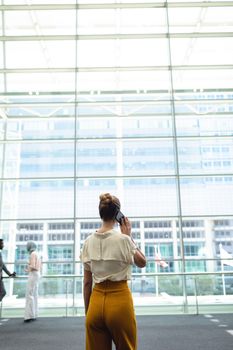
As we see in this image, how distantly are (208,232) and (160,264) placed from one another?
1.69 metres

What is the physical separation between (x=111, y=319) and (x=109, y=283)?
14cm

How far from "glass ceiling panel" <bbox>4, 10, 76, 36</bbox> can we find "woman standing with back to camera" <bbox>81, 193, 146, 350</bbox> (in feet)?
26.8

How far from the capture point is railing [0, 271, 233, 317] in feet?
17.2

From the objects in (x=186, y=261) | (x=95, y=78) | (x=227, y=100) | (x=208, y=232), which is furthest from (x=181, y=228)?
(x=95, y=78)

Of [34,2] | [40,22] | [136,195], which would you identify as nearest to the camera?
[136,195]

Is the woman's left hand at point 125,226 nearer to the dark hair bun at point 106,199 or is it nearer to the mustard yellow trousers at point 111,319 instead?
the dark hair bun at point 106,199

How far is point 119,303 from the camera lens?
4.08ft

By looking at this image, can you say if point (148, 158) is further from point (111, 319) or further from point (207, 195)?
point (111, 319)

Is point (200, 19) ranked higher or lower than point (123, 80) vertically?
higher

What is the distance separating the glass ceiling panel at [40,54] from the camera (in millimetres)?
8383

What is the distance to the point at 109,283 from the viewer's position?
1.30 m

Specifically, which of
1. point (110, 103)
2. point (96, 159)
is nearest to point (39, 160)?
point (96, 159)

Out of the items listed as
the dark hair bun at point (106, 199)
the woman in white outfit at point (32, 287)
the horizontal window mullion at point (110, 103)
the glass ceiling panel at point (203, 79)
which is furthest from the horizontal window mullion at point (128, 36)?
the dark hair bun at point (106, 199)

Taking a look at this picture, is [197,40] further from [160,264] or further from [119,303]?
[119,303]
